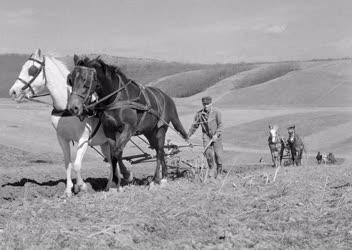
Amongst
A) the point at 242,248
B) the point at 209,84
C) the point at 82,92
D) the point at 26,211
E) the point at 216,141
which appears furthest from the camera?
the point at 209,84

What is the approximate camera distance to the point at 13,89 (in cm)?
1238

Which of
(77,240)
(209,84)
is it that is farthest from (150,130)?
(209,84)

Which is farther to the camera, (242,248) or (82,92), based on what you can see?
(82,92)

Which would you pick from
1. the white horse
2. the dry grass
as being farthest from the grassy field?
the white horse

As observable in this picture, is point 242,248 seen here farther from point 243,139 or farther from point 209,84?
point 209,84

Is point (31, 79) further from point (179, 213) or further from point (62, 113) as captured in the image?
Result: point (179, 213)

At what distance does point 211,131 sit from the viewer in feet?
51.9

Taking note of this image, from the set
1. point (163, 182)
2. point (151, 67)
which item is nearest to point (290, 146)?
point (163, 182)

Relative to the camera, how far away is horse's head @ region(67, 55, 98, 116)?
1173 cm

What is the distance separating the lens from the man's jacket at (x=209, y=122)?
15828 mm

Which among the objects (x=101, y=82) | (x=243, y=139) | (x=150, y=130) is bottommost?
(x=243, y=139)

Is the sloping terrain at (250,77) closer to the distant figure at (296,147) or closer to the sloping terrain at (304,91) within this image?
the sloping terrain at (304,91)

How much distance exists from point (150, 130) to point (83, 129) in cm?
164

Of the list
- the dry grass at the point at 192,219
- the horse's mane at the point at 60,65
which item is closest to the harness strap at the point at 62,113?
the horse's mane at the point at 60,65
